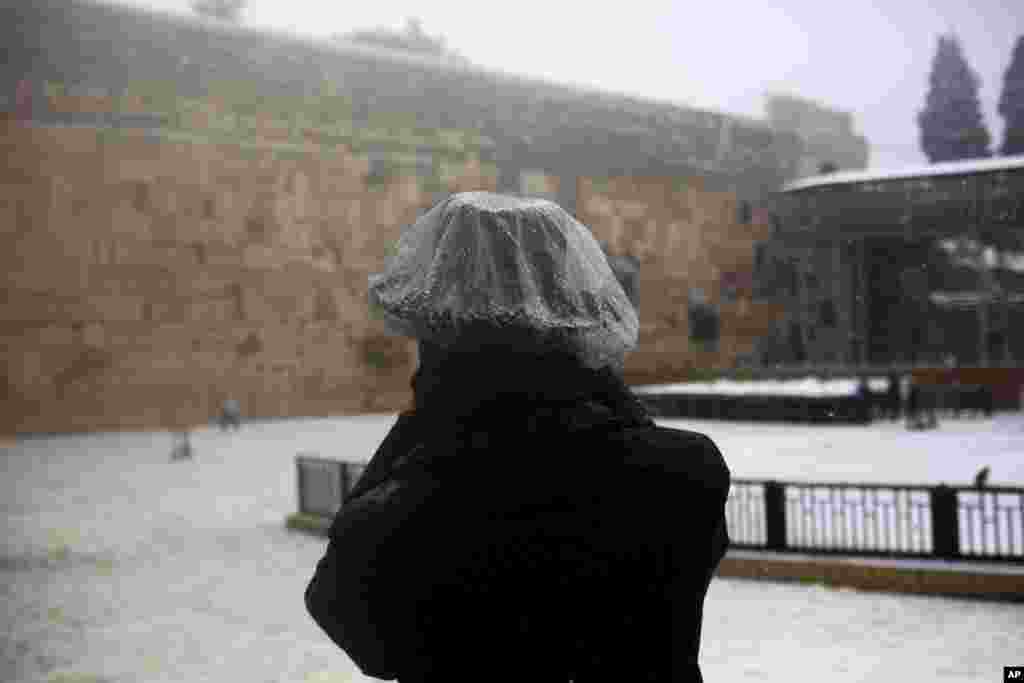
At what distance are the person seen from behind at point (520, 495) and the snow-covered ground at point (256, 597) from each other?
4249 millimetres

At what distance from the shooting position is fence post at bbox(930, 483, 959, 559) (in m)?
7.13

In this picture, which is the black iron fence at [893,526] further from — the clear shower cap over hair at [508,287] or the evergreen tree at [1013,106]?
the clear shower cap over hair at [508,287]

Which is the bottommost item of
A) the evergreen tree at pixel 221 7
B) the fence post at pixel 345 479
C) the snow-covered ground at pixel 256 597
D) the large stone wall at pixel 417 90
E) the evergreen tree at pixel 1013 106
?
the snow-covered ground at pixel 256 597

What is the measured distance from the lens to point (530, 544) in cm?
156

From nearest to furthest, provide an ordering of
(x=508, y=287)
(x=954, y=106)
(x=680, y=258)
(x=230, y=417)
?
(x=508, y=287)
(x=954, y=106)
(x=230, y=417)
(x=680, y=258)

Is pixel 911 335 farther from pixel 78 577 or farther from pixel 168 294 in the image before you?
pixel 168 294

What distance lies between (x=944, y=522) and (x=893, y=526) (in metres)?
1.21

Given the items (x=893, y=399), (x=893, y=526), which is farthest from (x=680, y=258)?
(x=893, y=526)

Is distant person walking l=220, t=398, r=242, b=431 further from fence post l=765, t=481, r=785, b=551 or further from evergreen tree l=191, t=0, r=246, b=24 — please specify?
fence post l=765, t=481, r=785, b=551

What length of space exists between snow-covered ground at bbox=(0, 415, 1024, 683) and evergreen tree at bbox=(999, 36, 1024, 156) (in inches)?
106

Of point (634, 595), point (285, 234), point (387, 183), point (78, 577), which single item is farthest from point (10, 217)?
point (634, 595)

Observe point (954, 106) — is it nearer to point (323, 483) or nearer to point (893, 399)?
point (323, 483)

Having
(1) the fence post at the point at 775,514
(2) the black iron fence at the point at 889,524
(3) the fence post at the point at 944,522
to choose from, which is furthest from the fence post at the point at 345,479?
(3) the fence post at the point at 944,522

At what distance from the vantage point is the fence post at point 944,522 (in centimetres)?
713
